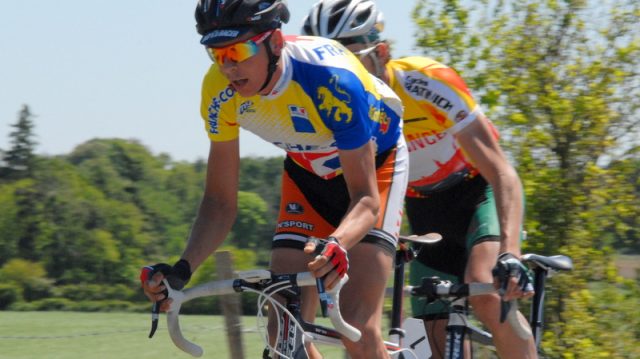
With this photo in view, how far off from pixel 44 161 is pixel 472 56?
458 inches

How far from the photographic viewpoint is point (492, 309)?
517 centimetres

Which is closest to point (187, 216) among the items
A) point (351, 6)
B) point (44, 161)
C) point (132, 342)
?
point (44, 161)

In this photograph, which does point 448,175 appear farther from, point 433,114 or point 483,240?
point 433,114

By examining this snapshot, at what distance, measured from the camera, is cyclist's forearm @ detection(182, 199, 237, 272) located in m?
4.54

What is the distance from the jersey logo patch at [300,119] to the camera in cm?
432

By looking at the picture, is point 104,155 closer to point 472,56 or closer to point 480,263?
point 472,56

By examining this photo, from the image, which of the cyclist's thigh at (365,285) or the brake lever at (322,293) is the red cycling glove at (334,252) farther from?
the cyclist's thigh at (365,285)

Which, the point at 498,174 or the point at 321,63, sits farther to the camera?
the point at 498,174

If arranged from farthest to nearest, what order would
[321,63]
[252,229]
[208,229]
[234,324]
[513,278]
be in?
[252,229] < [234,324] < [208,229] < [513,278] < [321,63]

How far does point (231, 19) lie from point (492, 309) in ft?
6.33

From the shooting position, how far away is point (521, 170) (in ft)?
26.0

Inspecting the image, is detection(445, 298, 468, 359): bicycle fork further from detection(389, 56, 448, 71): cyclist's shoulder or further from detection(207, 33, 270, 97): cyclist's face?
detection(207, 33, 270, 97): cyclist's face

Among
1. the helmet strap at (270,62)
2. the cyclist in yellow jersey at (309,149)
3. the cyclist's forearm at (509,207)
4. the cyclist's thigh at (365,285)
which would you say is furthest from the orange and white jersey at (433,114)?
the helmet strap at (270,62)

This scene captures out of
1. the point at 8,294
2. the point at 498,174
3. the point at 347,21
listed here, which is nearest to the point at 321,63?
the point at 347,21
